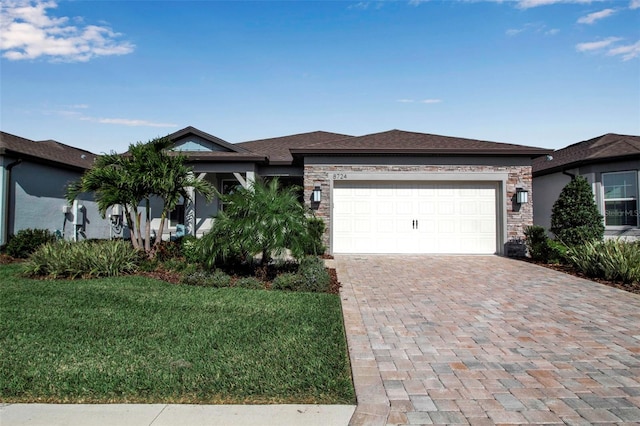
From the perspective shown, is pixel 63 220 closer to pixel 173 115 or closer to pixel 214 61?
pixel 173 115

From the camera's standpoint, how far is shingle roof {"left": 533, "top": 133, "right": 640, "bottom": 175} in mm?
12383

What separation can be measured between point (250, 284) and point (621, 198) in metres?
12.8

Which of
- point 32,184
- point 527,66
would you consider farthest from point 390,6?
point 32,184

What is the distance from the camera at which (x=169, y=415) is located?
2.78 metres

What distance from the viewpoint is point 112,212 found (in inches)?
598

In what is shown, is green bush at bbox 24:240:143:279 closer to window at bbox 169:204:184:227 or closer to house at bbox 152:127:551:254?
house at bbox 152:127:551:254

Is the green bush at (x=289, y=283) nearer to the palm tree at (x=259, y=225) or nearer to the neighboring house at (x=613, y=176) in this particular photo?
the palm tree at (x=259, y=225)

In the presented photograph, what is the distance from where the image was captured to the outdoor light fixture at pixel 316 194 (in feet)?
39.3

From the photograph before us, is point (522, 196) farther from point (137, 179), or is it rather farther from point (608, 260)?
point (137, 179)

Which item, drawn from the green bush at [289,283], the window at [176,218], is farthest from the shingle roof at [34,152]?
the green bush at [289,283]

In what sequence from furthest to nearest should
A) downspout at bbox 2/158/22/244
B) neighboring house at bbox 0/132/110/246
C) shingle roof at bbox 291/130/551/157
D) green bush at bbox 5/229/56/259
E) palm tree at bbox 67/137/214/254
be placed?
shingle roof at bbox 291/130/551/157 → neighboring house at bbox 0/132/110/246 → downspout at bbox 2/158/22/244 → green bush at bbox 5/229/56/259 → palm tree at bbox 67/137/214/254

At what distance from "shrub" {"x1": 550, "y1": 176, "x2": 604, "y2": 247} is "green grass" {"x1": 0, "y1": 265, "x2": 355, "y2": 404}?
24.6ft

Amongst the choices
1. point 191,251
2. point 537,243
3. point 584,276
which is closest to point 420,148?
point 537,243

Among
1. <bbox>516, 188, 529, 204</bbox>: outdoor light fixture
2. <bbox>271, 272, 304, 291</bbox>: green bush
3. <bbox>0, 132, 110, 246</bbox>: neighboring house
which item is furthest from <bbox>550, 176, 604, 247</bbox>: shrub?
<bbox>0, 132, 110, 246</bbox>: neighboring house
